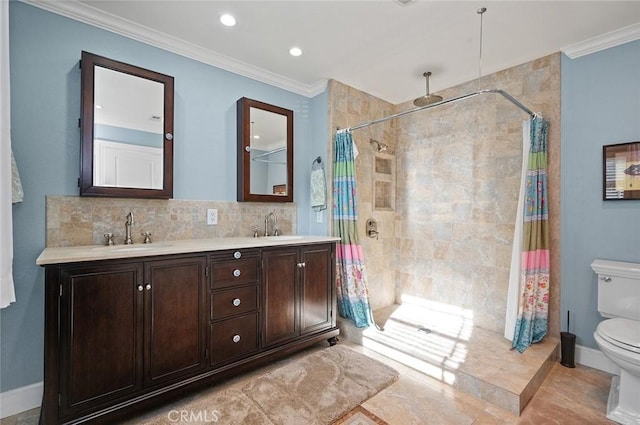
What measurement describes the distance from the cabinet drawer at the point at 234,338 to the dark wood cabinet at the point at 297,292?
10 cm

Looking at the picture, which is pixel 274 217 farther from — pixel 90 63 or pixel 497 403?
pixel 497 403

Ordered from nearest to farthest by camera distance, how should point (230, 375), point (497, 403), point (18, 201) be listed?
point (18, 201) < point (497, 403) < point (230, 375)

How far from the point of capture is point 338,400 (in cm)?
187

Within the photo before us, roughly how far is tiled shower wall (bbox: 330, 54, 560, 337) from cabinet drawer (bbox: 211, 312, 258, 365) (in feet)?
5.24

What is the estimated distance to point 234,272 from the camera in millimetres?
2068

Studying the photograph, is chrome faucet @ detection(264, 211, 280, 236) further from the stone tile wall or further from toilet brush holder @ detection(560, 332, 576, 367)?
toilet brush holder @ detection(560, 332, 576, 367)

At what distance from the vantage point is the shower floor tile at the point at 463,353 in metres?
1.89

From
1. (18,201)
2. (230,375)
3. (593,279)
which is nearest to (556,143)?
(593,279)

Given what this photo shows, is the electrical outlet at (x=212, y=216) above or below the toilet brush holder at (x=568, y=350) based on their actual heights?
above

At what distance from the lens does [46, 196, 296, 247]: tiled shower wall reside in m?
1.92

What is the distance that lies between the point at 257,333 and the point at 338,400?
724mm

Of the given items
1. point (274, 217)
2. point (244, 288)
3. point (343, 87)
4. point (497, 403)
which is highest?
point (343, 87)

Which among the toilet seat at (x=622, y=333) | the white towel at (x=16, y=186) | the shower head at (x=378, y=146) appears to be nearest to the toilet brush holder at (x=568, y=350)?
the toilet seat at (x=622, y=333)

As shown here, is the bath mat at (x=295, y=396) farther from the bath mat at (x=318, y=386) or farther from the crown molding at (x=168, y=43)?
the crown molding at (x=168, y=43)
